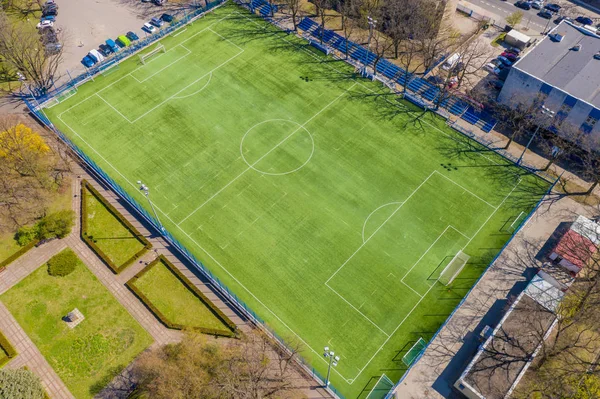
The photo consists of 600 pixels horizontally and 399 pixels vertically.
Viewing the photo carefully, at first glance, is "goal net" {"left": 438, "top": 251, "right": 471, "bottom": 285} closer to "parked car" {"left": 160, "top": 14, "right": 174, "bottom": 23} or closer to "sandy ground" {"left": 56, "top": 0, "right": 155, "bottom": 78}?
"parked car" {"left": 160, "top": 14, "right": 174, "bottom": 23}

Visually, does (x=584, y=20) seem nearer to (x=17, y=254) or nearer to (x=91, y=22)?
(x=91, y=22)

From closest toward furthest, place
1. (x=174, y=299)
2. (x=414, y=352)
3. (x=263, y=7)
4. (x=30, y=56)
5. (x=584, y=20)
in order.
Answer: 1. (x=414, y=352)
2. (x=174, y=299)
3. (x=30, y=56)
4. (x=584, y=20)
5. (x=263, y=7)

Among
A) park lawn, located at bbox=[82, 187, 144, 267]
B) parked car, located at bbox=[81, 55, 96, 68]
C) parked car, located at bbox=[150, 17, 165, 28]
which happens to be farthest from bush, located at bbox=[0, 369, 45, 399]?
parked car, located at bbox=[150, 17, 165, 28]

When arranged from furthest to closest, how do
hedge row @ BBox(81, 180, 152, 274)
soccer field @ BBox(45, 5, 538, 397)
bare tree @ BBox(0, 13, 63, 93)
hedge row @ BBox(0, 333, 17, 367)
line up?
bare tree @ BBox(0, 13, 63, 93), hedge row @ BBox(81, 180, 152, 274), soccer field @ BBox(45, 5, 538, 397), hedge row @ BBox(0, 333, 17, 367)

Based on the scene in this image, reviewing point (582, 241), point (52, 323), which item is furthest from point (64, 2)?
point (582, 241)

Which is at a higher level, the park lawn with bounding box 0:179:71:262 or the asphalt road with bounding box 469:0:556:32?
the asphalt road with bounding box 469:0:556:32

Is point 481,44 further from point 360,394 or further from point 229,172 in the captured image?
point 360,394

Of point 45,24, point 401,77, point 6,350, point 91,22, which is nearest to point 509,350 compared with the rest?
point 401,77
